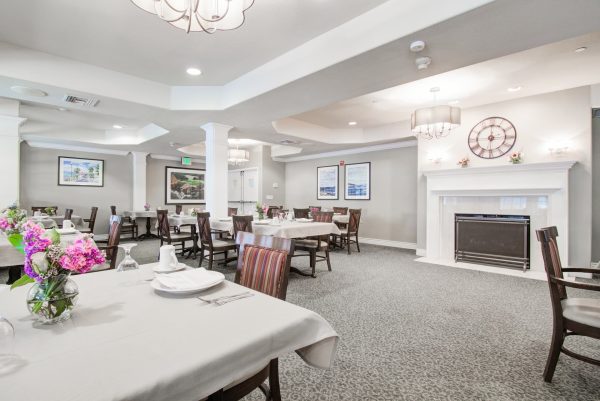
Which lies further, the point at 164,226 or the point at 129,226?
the point at 129,226

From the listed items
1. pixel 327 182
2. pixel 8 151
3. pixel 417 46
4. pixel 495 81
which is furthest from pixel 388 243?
pixel 8 151

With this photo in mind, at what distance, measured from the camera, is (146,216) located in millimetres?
8258

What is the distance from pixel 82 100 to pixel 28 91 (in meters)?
0.57

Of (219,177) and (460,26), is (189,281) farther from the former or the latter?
(219,177)

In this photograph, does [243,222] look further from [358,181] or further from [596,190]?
[596,190]

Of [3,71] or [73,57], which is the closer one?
[3,71]

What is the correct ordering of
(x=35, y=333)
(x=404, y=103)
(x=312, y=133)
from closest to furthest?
(x=35, y=333) → (x=404, y=103) → (x=312, y=133)

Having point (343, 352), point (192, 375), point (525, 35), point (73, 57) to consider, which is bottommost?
point (343, 352)

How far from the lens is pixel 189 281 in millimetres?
1298

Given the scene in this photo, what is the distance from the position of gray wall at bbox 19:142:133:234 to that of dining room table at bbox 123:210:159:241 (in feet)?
2.28

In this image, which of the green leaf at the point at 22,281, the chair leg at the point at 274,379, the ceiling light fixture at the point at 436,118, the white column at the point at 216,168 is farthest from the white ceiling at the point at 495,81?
the green leaf at the point at 22,281

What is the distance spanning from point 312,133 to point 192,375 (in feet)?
21.9

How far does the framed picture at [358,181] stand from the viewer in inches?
316

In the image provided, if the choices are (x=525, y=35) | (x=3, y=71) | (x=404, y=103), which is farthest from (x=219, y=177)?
(x=525, y=35)
